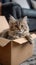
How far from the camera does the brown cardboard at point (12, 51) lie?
1236mm

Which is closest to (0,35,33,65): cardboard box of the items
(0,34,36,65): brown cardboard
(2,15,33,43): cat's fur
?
(0,34,36,65): brown cardboard

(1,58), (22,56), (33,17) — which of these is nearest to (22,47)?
(22,56)

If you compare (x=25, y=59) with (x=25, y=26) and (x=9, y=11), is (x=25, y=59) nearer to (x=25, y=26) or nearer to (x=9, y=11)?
(x=25, y=26)

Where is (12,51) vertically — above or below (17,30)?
below

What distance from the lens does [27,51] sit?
1.46 meters

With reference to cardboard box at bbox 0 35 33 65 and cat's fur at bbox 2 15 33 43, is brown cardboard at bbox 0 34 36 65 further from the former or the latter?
cat's fur at bbox 2 15 33 43

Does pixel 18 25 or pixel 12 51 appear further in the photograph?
pixel 18 25

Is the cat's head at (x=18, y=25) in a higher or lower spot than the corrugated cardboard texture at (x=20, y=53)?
higher

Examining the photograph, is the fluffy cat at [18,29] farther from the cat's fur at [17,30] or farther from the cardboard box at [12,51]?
the cardboard box at [12,51]

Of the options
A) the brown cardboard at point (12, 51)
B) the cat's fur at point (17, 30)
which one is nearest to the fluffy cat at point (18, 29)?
the cat's fur at point (17, 30)

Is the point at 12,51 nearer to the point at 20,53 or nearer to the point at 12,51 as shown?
the point at 12,51

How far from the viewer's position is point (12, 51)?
1254 mm

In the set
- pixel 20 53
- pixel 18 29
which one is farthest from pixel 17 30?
pixel 20 53

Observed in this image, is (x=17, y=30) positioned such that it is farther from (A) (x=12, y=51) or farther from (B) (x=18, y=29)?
(A) (x=12, y=51)
